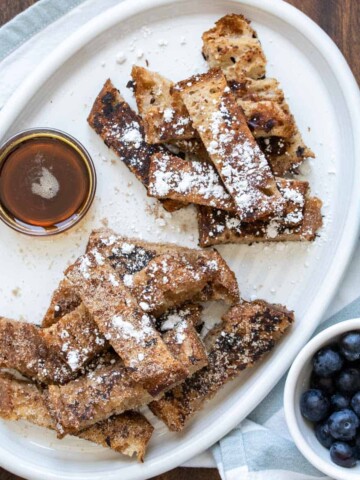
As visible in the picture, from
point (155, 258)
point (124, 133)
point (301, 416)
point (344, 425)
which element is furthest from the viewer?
point (124, 133)

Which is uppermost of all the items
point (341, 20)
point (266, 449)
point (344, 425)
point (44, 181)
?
point (44, 181)

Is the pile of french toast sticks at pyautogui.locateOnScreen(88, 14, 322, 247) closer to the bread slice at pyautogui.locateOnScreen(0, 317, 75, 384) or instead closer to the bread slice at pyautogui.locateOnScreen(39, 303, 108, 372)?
the bread slice at pyautogui.locateOnScreen(39, 303, 108, 372)

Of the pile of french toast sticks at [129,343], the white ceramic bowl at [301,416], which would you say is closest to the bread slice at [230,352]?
the pile of french toast sticks at [129,343]

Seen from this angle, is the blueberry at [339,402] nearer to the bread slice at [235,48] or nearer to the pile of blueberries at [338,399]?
the pile of blueberries at [338,399]

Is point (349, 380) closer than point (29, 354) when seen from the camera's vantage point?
Yes

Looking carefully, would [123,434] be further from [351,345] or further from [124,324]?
[351,345]

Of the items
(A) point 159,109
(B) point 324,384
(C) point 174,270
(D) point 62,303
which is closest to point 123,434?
(D) point 62,303

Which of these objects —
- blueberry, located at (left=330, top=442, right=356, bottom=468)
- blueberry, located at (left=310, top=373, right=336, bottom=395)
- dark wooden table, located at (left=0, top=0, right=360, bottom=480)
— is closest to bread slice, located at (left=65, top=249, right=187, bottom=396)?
blueberry, located at (left=310, top=373, right=336, bottom=395)

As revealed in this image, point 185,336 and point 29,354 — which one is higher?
point 29,354
